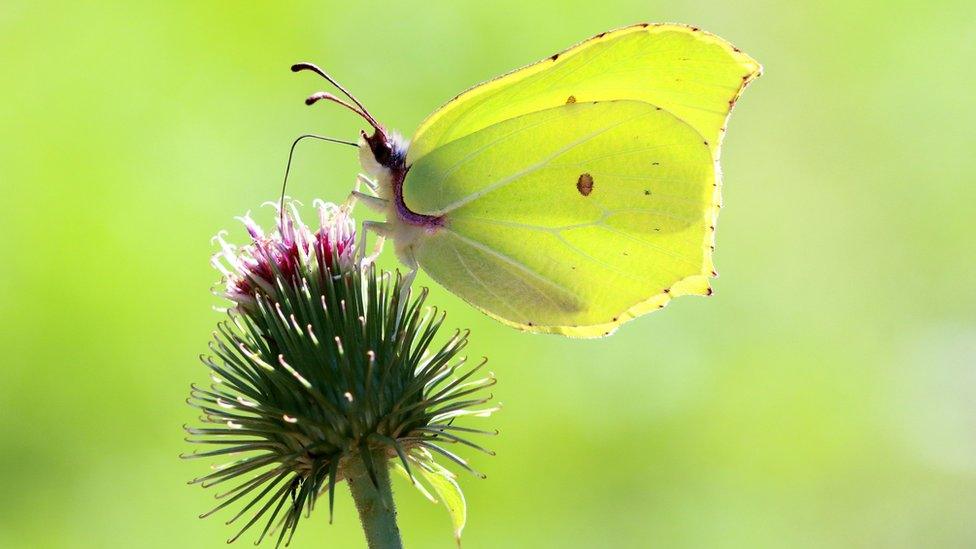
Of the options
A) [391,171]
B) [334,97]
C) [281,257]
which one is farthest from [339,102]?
[281,257]

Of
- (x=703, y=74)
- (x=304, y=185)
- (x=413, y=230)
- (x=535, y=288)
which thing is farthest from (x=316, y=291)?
(x=304, y=185)

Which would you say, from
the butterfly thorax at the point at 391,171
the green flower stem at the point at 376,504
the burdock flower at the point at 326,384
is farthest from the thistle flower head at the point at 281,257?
the green flower stem at the point at 376,504

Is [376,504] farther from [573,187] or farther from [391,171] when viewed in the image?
[573,187]

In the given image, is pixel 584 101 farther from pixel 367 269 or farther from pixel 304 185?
pixel 304 185

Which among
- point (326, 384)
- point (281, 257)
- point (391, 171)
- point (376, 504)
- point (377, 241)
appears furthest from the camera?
point (391, 171)

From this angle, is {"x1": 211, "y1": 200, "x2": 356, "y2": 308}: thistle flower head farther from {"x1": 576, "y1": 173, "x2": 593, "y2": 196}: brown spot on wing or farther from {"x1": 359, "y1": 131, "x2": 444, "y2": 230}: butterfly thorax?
{"x1": 576, "y1": 173, "x2": 593, "y2": 196}: brown spot on wing

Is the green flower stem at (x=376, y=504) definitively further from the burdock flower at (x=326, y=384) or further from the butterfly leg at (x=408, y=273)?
the butterfly leg at (x=408, y=273)
